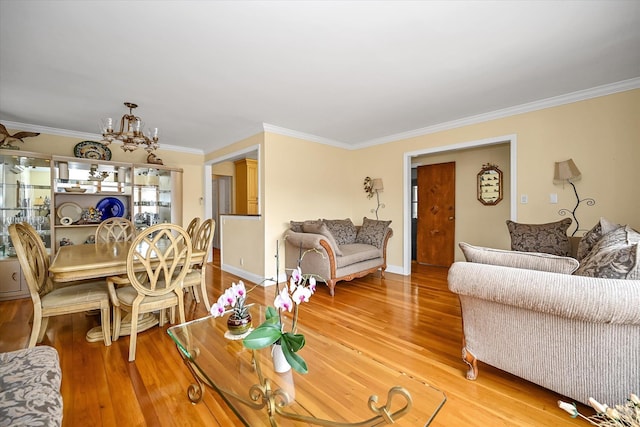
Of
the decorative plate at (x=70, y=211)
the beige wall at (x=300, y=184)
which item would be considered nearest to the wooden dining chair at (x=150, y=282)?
the beige wall at (x=300, y=184)

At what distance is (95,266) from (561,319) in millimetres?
3034

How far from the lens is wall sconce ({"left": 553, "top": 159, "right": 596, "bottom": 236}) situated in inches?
121

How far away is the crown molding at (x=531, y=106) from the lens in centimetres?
284

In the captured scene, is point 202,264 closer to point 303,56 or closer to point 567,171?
point 303,56

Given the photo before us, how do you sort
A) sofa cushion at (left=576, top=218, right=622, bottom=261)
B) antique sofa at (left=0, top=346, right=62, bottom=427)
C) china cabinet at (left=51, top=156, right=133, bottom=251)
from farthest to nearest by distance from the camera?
1. china cabinet at (left=51, top=156, right=133, bottom=251)
2. sofa cushion at (left=576, top=218, right=622, bottom=261)
3. antique sofa at (left=0, top=346, right=62, bottom=427)

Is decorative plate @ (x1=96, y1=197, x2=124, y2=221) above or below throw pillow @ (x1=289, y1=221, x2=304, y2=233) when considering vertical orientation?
above

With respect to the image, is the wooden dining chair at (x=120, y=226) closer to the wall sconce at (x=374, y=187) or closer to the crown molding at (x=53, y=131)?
the crown molding at (x=53, y=131)

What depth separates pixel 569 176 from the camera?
3076 millimetres

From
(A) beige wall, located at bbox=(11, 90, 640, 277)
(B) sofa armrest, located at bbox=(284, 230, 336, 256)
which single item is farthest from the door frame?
(B) sofa armrest, located at bbox=(284, 230, 336, 256)

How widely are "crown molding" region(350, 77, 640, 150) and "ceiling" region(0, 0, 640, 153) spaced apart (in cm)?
10

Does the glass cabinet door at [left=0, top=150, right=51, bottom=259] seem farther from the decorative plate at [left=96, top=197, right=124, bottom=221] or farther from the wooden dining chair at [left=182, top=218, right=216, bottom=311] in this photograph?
the wooden dining chair at [left=182, top=218, right=216, bottom=311]

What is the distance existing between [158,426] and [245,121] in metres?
3.44

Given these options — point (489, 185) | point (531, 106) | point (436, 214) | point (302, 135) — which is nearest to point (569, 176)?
point (531, 106)

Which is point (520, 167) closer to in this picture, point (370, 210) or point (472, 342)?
point (370, 210)
